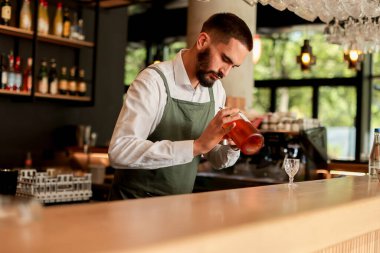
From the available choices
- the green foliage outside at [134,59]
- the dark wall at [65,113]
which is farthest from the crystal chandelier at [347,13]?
the green foliage outside at [134,59]

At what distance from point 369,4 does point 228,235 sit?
7.25ft

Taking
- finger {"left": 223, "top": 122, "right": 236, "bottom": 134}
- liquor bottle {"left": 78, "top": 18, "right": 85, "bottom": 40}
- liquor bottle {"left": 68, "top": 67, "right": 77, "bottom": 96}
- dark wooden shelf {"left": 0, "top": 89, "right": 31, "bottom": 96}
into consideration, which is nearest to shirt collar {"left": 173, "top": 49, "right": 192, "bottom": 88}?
finger {"left": 223, "top": 122, "right": 236, "bottom": 134}

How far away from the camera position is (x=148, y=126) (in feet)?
7.03

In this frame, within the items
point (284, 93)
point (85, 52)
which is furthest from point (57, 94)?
point (284, 93)

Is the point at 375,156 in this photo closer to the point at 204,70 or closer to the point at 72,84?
the point at 204,70

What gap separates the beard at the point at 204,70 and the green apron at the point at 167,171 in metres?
0.15

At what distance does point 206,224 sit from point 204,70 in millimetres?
1194

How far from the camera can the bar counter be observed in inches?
35.1

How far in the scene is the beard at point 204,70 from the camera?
2.20 metres

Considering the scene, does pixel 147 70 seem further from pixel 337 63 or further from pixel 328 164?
pixel 337 63

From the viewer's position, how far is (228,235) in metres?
1.05

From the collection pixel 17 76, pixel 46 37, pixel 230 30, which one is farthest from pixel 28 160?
pixel 230 30

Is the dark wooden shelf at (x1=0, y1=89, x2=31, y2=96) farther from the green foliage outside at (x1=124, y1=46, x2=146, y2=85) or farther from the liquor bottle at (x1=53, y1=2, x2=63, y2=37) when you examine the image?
the green foliage outside at (x1=124, y1=46, x2=146, y2=85)

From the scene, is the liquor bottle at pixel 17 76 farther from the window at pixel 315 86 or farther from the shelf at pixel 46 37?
the window at pixel 315 86
